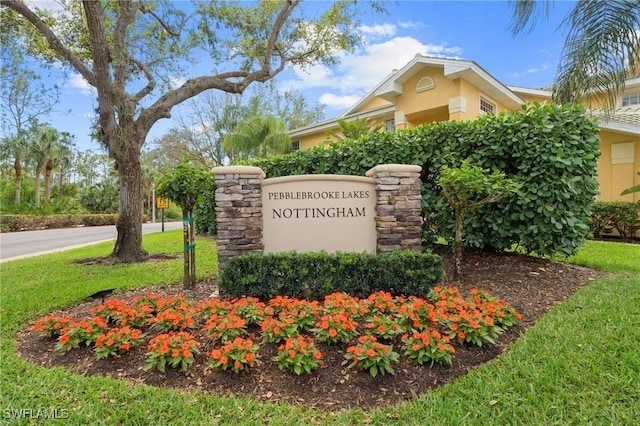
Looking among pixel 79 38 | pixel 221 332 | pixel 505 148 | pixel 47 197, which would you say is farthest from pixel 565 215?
pixel 47 197

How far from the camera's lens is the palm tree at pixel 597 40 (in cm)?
546

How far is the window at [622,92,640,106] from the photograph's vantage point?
1314 cm

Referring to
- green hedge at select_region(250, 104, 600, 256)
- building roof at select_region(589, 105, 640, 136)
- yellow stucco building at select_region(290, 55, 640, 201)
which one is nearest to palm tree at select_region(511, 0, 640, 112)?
green hedge at select_region(250, 104, 600, 256)

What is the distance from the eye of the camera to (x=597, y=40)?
5.59 m

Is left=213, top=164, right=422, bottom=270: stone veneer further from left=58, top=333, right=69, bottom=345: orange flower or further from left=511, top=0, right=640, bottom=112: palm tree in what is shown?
left=511, top=0, right=640, bottom=112: palm tree

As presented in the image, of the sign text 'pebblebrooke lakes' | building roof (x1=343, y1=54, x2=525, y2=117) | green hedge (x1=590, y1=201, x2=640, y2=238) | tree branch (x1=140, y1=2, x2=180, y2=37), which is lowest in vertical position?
green hedge (x1=590, y1=201, x2=640, y2=238)

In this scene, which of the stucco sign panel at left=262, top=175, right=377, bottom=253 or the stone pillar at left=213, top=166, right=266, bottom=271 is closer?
the stone pillar at left=213, top=166, right=266, bottom=271

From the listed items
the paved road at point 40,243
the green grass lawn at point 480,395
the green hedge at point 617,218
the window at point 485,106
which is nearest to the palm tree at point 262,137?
the paved road at point 40,243

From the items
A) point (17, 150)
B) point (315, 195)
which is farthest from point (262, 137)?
point (17, 150)

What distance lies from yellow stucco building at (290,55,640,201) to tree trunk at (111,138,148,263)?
8.79 m

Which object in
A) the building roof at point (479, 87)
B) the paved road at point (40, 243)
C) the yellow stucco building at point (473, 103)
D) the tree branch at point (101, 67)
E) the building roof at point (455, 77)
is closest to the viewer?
the tree branch at point (101, 67)

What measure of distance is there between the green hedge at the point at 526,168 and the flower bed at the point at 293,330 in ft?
6.81

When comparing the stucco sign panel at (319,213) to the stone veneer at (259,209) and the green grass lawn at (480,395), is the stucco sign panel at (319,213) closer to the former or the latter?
the stone veneer at (259,209)

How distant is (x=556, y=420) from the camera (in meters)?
2.23
